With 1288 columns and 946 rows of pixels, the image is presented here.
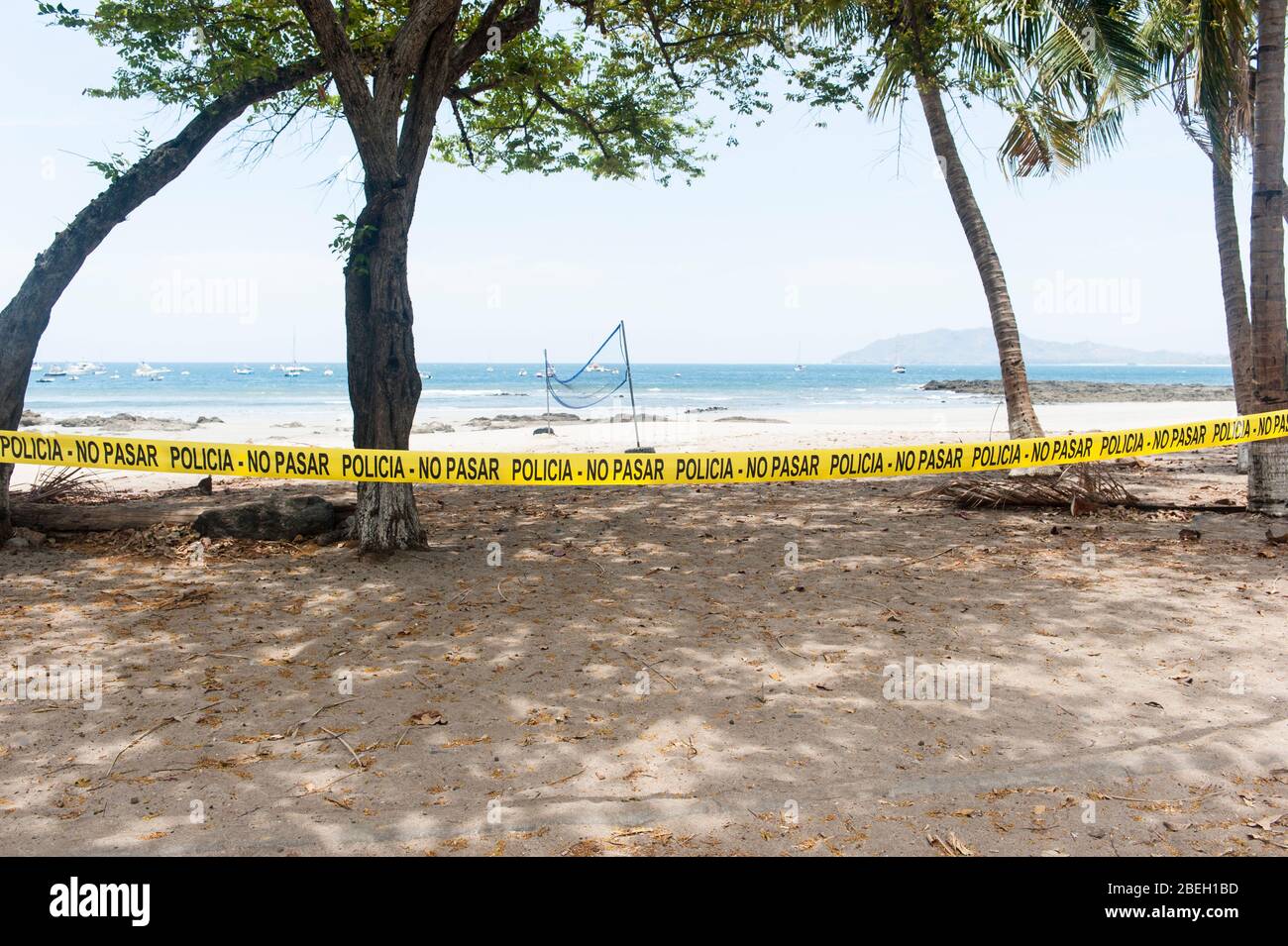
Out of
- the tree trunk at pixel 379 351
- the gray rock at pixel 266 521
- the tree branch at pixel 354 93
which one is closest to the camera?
the tree branch at pixel 354 93

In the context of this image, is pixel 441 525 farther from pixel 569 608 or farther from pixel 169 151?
pixel 169 151

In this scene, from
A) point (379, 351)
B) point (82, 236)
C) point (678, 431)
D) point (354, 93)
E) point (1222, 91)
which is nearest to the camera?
point (354, 93)

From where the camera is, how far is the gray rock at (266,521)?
25.6 ft

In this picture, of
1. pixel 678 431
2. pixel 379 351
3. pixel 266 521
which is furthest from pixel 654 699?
pixel 678 431

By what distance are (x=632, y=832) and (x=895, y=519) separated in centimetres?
620

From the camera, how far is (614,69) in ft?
40.2

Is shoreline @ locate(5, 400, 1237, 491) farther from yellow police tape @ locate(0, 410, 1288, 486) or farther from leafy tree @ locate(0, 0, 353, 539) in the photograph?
yellow police tape @ locate(0, 410, 1288, 486)

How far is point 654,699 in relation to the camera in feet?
14.6

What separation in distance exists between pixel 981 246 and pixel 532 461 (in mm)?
7474

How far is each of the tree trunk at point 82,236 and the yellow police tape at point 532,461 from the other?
2.19 metres

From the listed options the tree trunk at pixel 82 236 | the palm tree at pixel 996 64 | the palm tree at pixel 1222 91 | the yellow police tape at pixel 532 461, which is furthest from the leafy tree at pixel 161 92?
the palm tree at pixel 1222 91

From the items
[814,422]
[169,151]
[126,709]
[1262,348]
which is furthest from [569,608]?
[814,422]

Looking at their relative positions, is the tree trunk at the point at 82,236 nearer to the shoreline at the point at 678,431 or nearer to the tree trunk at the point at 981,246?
the shoreline at the point at 678,431
